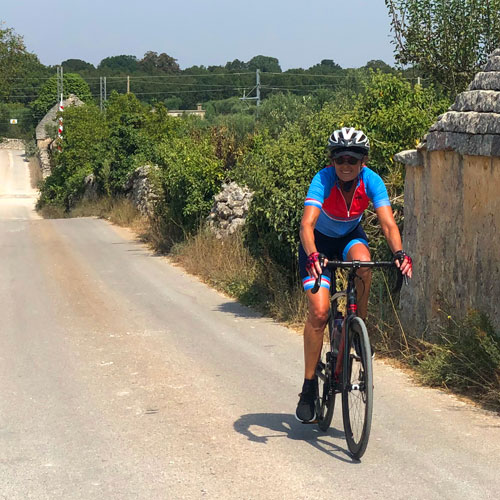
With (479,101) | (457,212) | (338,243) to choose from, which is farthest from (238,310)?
(338,243)

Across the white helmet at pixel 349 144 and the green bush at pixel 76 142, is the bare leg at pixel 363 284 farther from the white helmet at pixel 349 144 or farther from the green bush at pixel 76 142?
the green bush at pixel 76 142

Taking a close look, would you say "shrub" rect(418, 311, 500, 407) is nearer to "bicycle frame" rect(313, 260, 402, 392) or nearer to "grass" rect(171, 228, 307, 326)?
"bicycle frame" rect(313, 260, 402, 392)

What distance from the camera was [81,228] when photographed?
2619 cm

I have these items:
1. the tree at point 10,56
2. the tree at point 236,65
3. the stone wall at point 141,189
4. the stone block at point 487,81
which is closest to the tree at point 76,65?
the tree at point 236,65

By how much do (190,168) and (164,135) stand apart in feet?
58.0

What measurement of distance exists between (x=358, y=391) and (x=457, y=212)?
9.92 ft

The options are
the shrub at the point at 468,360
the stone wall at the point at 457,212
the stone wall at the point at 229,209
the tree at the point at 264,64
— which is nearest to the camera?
the shrub at the point at 468,360

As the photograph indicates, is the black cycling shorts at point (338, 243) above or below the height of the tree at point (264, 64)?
below

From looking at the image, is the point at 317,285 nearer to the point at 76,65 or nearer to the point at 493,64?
the point at 493,64

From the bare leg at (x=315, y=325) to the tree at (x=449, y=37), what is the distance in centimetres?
782

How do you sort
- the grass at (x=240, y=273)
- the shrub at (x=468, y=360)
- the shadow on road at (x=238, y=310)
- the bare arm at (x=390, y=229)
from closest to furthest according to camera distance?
the bare arm at (x=390, y=229), the shrub at (x=468, y=360), the grass at (x=240, y=273), the shadow on road at (x=238, y=310)

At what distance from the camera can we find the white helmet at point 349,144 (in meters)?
5.53

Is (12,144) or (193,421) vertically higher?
(12,144)

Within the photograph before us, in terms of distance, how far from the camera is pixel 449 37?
12.6 metres
